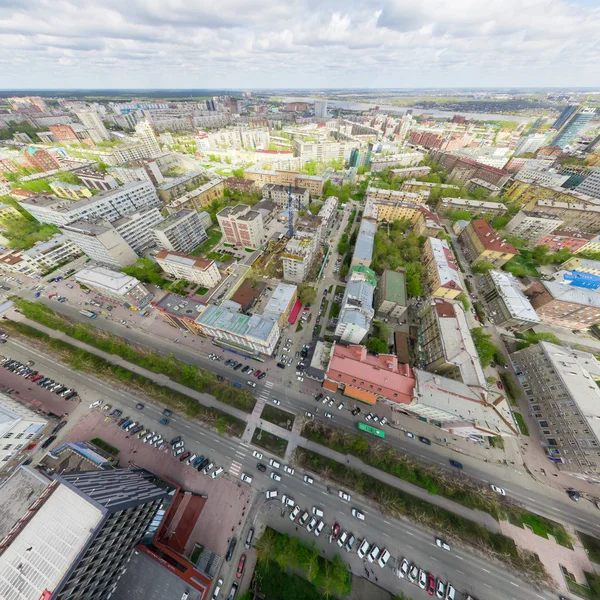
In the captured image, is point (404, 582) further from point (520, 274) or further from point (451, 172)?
point (451, 172)

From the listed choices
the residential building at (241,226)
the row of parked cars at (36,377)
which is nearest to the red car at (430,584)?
the row of parked cars at (36,377)

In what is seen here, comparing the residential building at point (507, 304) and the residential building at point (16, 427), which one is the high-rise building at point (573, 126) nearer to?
the residential building at point (507, 304)

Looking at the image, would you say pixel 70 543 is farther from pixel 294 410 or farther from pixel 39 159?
pixel 39 159

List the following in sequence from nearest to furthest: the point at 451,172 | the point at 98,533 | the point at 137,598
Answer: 1. the point at 98,533
2. the point at 137,598
3. the point at 451,172

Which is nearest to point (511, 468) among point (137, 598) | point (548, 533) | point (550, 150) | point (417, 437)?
point (548, 533)

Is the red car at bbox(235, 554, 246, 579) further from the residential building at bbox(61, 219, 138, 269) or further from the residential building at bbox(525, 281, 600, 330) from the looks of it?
the residential building at bbox(525, 281, 600, 330)
